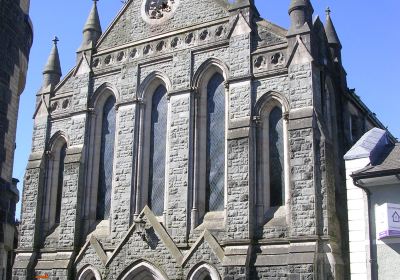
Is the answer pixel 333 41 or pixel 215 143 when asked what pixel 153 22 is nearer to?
pixel 215 143

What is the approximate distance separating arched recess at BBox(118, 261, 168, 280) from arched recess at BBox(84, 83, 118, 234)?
2.56 m

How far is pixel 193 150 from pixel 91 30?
798cm

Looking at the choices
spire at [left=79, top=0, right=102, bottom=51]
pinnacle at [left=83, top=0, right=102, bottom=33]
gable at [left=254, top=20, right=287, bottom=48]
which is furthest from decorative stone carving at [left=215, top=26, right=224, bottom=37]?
pinnacle at [left=83, top=0, right=102, bottom=33]

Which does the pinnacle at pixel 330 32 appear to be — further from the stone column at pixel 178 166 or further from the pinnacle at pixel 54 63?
the pinnacle at pixel 54 63

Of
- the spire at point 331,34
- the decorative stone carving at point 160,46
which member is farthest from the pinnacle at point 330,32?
the decorative stone carving at point 160,46

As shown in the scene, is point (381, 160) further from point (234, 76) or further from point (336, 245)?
point (234, 76)

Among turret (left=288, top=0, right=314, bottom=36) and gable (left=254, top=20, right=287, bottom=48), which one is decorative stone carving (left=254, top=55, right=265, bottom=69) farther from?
turret (left=288, top=0, right=314, bottom=36)

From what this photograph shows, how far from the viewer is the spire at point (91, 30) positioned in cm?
2494

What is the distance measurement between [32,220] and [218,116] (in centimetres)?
864

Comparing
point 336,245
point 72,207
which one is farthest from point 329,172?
point 72,207

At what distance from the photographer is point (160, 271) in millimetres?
19688

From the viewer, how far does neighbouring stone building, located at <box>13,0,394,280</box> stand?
60.4ft

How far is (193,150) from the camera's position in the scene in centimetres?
2091

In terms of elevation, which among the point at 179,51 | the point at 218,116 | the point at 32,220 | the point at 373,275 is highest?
the point at 179,51
